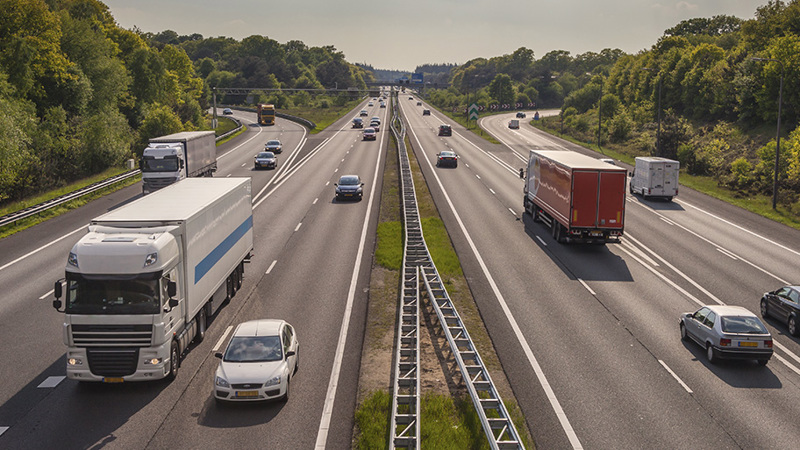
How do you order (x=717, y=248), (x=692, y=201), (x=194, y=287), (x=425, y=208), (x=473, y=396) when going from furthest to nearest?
(x=692, y=201) → (x=425, y=208) → (x=717, y=248) → (x=194, y=287) → (x=473, y=396)

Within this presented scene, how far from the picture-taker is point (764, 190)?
4841 cm

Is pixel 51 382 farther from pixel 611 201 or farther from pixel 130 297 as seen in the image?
pixel 611 201

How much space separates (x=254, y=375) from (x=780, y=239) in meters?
31.8

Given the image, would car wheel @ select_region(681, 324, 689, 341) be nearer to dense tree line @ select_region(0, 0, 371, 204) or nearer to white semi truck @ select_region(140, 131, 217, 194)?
white semi truck @ select_region(140, 131, 217, 194)

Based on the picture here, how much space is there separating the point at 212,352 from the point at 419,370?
6.83 m

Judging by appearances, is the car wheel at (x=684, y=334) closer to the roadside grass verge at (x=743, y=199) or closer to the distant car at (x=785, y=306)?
the distant car at (x=785, y=306)

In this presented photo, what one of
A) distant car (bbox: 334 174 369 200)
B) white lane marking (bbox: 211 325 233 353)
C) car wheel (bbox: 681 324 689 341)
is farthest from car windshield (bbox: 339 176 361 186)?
car wheel (bbox: 681 324 689 341)

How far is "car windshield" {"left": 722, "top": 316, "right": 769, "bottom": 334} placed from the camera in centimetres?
1914

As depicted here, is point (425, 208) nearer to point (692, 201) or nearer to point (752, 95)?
point (692, 201)

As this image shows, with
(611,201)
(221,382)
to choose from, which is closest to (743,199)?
(611,201)

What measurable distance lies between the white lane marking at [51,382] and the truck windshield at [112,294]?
2.60 meters

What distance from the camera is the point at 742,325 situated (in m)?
19.3

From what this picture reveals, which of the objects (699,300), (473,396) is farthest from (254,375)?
(699,300)

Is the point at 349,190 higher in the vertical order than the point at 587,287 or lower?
higher
